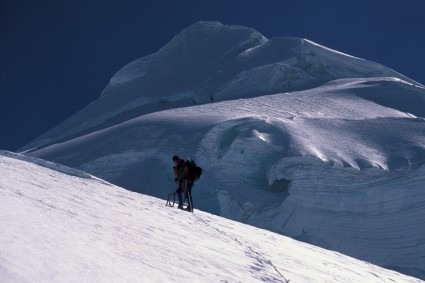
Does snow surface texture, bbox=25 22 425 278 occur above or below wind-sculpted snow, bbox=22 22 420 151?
below

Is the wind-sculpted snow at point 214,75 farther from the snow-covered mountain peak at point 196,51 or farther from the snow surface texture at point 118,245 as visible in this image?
the snow surface texture at point 118,245

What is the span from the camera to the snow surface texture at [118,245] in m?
5.22

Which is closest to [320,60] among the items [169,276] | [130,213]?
[130,213]

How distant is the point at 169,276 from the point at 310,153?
723 inches

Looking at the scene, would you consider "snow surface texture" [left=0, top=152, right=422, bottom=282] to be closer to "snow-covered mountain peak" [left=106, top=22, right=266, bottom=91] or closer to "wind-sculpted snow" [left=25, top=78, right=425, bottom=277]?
"wind-sculpted snow" [left=25, top=78, right=425, bottom=277]

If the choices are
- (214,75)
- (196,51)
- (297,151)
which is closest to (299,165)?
(297,151)

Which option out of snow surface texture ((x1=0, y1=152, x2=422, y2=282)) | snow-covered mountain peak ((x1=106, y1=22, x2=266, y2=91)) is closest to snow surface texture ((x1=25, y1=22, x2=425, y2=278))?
snow-covered mountain peak ((x1=106, y1=22, x2=266, y2=91))

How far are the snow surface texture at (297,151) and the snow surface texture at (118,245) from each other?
9312 mm

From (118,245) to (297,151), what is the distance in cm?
1800

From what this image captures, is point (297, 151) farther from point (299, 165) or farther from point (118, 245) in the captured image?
point (118, 245)

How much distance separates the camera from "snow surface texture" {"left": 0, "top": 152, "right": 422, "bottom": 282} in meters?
5.22

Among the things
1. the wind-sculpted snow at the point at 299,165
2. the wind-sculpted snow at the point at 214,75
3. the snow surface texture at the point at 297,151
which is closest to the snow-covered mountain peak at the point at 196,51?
the wind-sculpted snow at the point at 214,75

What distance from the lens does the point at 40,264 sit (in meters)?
4.92

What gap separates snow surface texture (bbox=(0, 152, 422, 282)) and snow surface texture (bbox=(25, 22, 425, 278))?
931 cm
